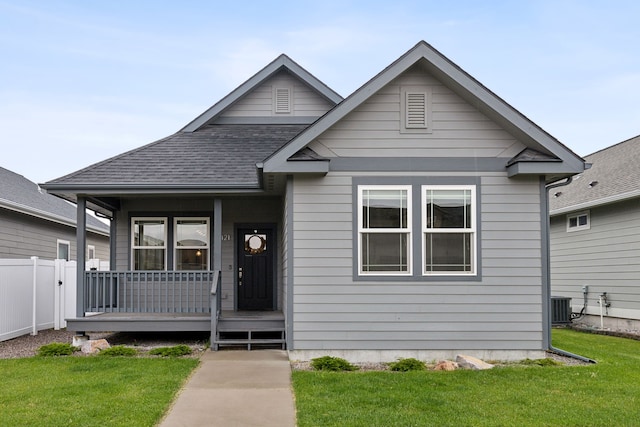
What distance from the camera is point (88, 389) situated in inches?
279

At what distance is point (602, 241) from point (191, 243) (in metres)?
10.2

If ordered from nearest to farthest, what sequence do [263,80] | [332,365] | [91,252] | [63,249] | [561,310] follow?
[332,365] → [263,80] → [561,310] → [63,249] → [91,252]

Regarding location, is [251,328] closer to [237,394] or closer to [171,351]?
[171,351]

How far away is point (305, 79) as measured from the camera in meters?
13.2

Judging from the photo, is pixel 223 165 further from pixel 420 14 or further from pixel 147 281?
pixel 420 14

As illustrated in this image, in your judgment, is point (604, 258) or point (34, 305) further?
point (604, 258)

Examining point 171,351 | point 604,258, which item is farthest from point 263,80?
point 604,258

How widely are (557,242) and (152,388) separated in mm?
13473

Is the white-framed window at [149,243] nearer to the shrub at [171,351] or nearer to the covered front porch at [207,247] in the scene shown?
the covered front porch at [207,247]

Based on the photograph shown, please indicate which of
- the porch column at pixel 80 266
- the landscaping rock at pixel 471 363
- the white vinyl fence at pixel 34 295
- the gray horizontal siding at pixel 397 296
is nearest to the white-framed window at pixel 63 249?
the white vinyl fence at pixel 34 295

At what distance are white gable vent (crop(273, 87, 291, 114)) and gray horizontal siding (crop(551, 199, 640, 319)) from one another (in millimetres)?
8316

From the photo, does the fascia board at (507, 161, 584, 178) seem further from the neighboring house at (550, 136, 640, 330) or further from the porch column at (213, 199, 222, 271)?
the porch column at (213, 199, 222, 271)

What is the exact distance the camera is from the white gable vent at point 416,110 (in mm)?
9625

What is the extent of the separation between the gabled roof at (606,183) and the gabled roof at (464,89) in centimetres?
463
